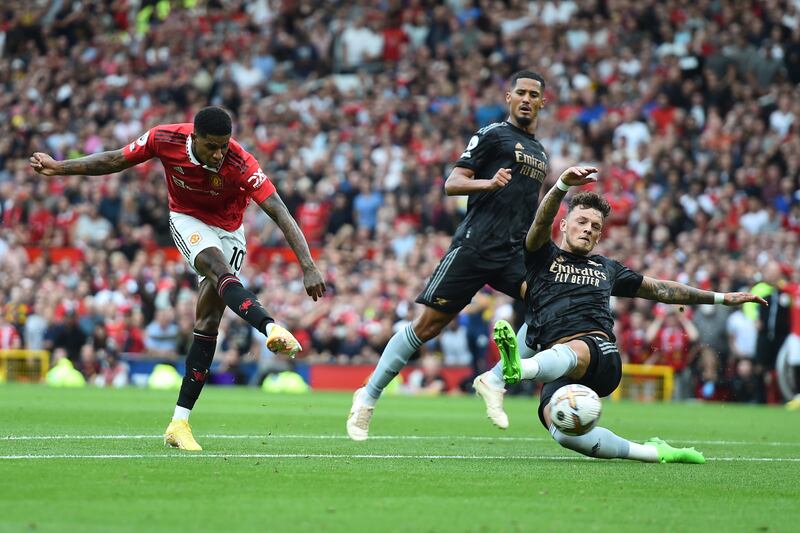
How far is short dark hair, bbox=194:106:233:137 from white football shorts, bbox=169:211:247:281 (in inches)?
30.4

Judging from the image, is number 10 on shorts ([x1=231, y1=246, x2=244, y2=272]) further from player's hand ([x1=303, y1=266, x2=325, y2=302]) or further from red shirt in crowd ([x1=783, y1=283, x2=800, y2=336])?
red shirt in crowd ([x1=783, y1=283, x2=800, y2=336])

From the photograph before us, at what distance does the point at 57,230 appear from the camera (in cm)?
2742

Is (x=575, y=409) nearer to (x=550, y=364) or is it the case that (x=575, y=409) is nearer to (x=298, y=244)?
(x=550, y=364)

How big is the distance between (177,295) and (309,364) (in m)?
3.25

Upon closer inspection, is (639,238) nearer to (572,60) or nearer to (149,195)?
(572,60)

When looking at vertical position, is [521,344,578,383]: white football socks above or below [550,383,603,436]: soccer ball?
above

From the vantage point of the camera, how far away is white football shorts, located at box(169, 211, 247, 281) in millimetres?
9094

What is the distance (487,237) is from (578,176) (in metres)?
2.07

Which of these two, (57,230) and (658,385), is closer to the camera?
(658,385)

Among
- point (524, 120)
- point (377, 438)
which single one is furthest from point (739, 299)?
point (377, 438)

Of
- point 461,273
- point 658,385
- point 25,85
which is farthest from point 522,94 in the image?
Result: point 25,85

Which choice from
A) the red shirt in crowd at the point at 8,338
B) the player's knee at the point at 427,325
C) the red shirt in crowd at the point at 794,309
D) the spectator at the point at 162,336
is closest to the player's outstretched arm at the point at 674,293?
the player's knee at the point at 427,325

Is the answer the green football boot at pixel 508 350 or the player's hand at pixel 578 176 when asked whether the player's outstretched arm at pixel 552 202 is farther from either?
the green football boot at pixel 508 350

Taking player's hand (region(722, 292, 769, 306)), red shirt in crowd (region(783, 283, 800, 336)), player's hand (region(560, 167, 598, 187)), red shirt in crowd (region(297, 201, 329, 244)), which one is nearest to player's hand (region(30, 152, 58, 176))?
player's hand (region(560, 167, 598, 187))
